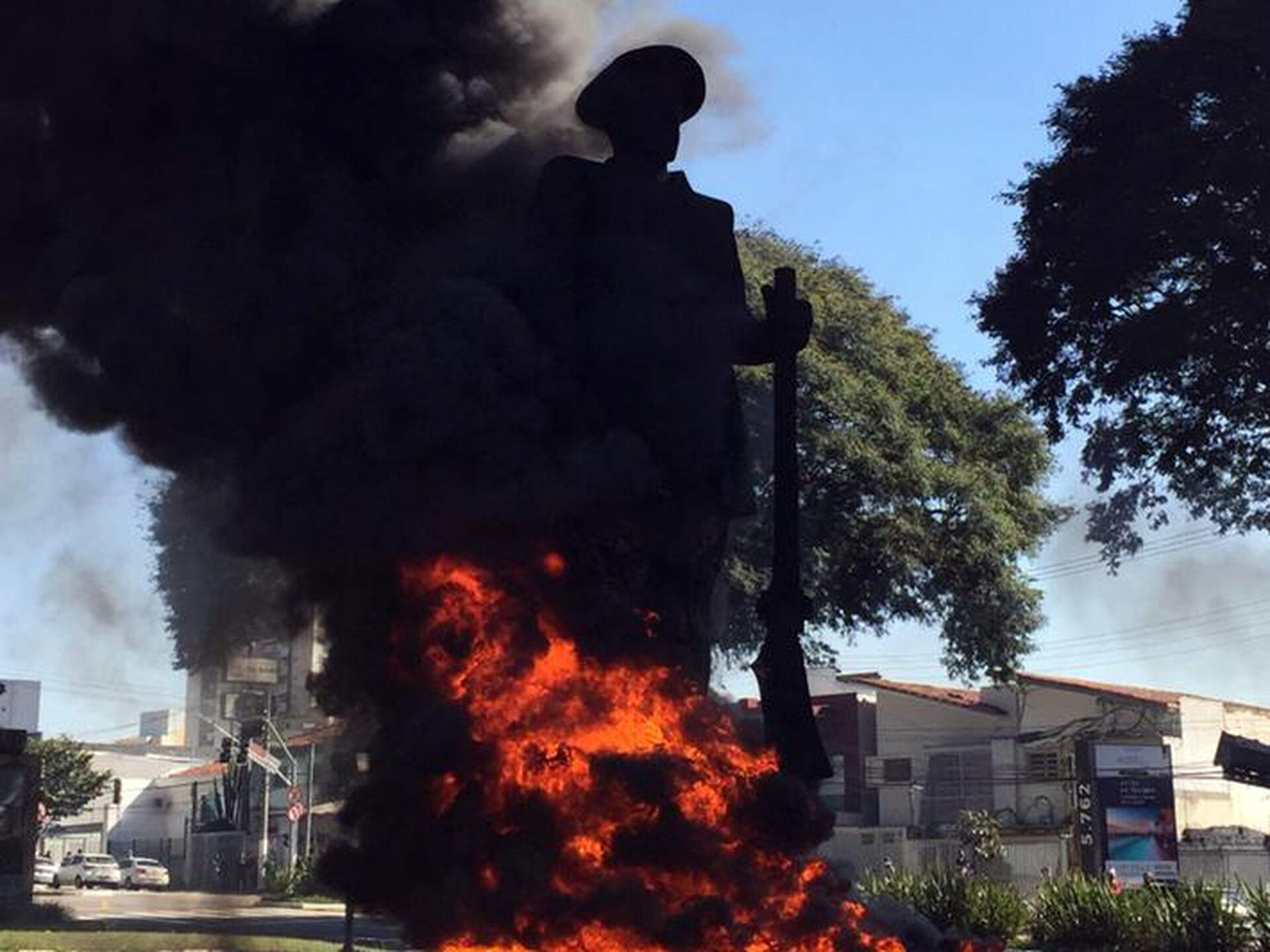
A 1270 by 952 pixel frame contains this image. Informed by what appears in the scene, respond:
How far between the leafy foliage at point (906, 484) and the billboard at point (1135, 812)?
9.09 m

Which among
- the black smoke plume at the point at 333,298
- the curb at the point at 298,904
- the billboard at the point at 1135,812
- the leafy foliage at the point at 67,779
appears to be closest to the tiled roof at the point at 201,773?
the leafy foliage at the point at 67,779

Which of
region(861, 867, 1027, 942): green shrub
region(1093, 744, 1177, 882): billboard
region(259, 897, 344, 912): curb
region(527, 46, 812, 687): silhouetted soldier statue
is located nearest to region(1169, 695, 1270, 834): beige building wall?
region(1093, 744, 1177, 882): billboard

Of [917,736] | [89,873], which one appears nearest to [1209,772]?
[917,736]

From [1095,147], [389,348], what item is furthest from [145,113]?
[1095,147]

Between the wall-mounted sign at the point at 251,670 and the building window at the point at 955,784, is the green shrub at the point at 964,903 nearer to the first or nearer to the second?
the wall-mounted sign at the point at 251,670

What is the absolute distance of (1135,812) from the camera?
3391cm

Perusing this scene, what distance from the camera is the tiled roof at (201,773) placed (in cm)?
5533

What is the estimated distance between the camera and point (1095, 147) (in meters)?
19.5

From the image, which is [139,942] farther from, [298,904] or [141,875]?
[141,875]

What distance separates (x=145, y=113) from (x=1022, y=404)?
13.4 metres

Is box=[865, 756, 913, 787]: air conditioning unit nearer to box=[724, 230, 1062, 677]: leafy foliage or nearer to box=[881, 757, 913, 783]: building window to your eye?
box=[881, 757, 913, 783]: building window

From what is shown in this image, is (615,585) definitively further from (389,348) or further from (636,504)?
(389,348)

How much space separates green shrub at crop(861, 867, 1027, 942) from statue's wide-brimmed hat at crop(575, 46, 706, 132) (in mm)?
14085

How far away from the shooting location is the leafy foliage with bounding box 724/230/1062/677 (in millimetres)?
24891
